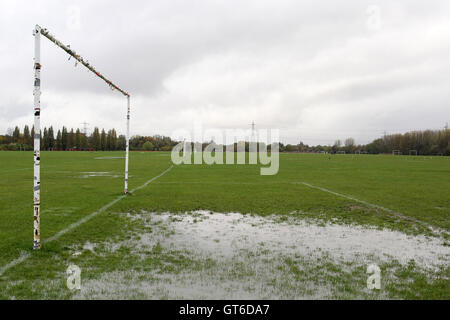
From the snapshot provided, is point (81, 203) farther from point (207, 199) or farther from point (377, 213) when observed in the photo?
point (377, 213)

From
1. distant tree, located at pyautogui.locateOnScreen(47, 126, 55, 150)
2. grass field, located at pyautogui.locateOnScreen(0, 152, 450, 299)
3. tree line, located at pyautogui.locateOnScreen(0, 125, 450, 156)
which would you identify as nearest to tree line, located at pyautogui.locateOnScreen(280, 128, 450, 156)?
tree line, located at pyautogui.locateOnScreen(0, 125, 450, 156)

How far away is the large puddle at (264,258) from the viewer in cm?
392

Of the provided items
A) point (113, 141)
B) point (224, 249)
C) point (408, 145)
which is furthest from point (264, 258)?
point (408, 145)

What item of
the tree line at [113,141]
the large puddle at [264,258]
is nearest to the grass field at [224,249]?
the large puddle at [264,258]

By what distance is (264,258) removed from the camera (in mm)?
5238

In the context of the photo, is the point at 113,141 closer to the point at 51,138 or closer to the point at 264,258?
the point at 51,138

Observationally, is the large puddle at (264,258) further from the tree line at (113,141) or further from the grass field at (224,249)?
the tree line at (113,141)

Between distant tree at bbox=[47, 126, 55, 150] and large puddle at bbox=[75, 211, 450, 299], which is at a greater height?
distant tree at bbox=[47, 126, 55, 150]

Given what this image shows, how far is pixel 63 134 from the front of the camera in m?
129

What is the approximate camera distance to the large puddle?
12.9 feet

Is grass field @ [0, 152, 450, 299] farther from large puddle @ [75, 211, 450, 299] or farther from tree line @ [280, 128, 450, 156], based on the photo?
tree line @ [280, 128, 450, 156]

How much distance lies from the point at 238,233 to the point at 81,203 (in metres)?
6.11

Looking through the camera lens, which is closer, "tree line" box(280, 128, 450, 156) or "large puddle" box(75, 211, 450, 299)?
"large puddle" box(75, 211, 450, 299)

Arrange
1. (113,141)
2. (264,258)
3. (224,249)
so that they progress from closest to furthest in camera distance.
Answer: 1. (264,258)
2. (224,249)
3. (113,141)
